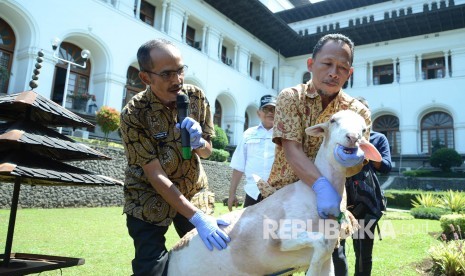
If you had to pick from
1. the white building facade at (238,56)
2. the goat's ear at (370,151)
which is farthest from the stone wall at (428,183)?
the goat's ear at (370,151)

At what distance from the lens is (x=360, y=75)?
33.3 metres

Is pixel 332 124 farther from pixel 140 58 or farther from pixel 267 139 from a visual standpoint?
pixel 267 139

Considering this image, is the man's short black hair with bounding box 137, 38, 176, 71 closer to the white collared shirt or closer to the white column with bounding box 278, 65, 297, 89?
the white collared shirt

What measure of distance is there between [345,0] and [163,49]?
1484 inches

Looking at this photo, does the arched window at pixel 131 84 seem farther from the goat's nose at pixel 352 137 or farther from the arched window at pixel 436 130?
the arched window at pixel 436 130

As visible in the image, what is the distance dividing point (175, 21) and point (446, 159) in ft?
68.3

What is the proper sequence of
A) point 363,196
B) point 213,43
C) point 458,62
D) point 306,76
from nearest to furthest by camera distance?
point 363,196 < point 213,43 < point 458,62 < point 306,76

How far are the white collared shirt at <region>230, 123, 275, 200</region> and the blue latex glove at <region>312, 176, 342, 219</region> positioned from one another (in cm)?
285

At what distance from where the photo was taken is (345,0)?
35.9 metres

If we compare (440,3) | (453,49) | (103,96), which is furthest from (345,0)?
(103,96)

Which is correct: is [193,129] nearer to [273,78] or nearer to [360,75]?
[360,75]

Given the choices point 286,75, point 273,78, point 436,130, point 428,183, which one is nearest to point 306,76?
point 286,75

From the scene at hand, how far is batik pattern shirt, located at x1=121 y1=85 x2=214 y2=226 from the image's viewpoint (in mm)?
2555

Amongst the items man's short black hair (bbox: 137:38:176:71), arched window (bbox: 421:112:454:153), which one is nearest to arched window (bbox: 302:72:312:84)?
arched window (bbox: 421:112:454:153)
